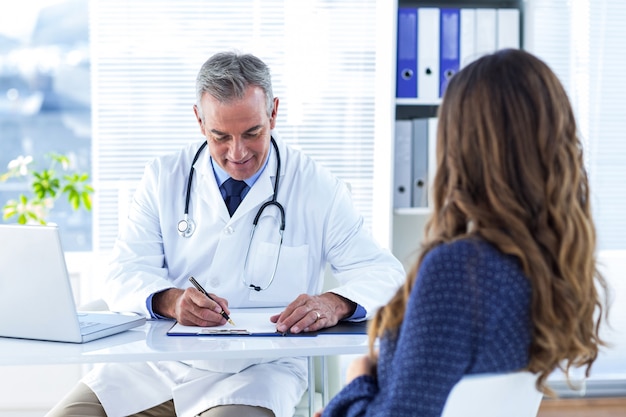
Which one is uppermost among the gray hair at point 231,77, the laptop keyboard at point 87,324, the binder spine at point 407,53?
the binder spine at point 407,53

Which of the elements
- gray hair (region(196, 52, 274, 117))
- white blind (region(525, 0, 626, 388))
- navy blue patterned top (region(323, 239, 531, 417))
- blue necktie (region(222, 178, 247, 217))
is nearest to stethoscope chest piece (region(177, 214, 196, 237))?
blue necktie (region(222, 178, 247, 217))

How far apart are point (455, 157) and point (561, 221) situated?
6.5 inches

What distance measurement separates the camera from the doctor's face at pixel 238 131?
1.98m

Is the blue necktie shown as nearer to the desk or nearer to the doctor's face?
the doctor's face

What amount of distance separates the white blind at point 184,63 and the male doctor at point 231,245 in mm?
998

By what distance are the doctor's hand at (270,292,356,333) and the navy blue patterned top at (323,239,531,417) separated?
0.56 m

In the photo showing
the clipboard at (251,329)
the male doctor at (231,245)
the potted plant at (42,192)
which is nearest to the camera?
the clipboard at (251,329)

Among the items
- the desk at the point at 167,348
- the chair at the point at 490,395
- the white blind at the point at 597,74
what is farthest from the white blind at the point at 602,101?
the chair at the point at 490,395

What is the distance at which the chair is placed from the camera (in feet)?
3.34

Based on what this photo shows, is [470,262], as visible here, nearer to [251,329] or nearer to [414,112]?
[251,329]

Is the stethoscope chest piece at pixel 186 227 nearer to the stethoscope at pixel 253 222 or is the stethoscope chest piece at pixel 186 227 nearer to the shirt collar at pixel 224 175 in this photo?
the stethoscope at pixel 253 222

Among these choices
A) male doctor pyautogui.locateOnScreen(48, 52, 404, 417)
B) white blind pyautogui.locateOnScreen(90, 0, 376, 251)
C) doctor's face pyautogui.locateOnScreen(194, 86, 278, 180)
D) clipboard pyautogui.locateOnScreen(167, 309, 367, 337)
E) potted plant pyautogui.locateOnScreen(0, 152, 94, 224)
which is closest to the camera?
clipboard pyautogui.locateOnScreen(167, 309, 367, 337)

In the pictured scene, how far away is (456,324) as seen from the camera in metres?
1.02

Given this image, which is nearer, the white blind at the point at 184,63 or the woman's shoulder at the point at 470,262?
the woman's shoulder at the point at 470,262
